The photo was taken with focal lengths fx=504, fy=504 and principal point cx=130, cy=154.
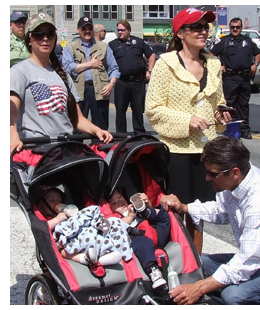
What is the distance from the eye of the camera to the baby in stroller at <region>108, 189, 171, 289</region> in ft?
10.7

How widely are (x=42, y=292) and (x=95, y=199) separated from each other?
0.77m

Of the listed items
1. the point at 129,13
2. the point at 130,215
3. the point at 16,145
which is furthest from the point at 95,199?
the point at 129,13

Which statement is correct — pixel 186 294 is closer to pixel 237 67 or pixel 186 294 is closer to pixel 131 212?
pixel 131 212

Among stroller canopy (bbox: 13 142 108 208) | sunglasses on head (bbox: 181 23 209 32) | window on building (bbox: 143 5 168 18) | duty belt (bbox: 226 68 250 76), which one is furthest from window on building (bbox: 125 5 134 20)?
stroller canopy (bbox: 13 142 108 208)

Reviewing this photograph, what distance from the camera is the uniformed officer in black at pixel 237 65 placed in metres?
9.75

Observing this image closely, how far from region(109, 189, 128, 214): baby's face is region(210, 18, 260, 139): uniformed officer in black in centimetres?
638

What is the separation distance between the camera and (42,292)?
3.39 meters

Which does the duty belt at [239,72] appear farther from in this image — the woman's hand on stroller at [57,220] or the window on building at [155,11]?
the window on building at [155,11]

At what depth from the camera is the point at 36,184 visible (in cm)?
333

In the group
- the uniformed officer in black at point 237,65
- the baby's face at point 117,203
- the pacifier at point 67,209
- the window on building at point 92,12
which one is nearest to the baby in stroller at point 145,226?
the baby's face at point 117,203

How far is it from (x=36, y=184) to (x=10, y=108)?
0.67 meters

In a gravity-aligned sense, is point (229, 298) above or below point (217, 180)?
below
